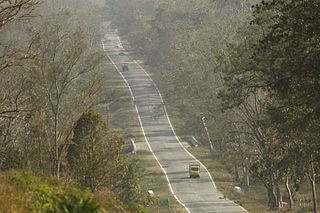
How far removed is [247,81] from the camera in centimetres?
2783

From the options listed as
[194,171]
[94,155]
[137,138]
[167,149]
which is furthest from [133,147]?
→ [94,155]

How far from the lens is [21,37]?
274 feet

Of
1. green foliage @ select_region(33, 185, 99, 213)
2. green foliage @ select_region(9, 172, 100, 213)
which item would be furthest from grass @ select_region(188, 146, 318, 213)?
green foliage @ select_region(33, 185, 99, 213)

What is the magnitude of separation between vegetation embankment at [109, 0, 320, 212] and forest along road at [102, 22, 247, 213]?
2147 millimetres

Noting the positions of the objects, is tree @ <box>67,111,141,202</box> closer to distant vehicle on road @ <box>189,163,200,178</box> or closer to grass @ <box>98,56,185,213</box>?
grass @ <box>98,56,185,213</box>

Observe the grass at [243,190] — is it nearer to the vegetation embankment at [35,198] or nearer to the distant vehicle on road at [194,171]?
the distant vehicle on road at [194,171]

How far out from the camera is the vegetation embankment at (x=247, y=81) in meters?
19.8

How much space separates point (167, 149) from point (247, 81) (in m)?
47.5

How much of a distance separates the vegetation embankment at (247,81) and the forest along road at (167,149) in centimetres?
215

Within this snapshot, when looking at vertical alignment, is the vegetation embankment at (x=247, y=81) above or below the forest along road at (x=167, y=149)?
above

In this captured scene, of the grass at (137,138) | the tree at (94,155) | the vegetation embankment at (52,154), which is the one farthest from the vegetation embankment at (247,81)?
the vegetation embankment at (52,154)

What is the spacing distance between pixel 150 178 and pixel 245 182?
9384mm

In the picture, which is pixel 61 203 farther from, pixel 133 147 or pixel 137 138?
pixel 137 138

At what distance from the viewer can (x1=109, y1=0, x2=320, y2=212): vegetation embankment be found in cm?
1981
